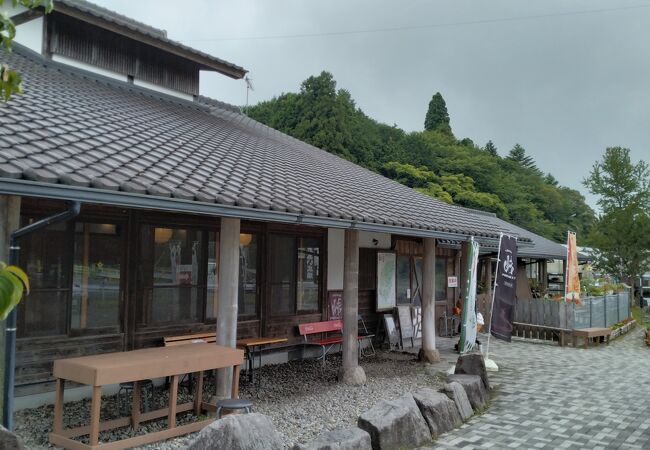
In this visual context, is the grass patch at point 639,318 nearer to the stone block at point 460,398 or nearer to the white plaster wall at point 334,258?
the white plaster wall at point 334,258

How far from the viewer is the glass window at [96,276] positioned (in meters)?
6.70

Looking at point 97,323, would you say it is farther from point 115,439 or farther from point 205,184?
point 205,184

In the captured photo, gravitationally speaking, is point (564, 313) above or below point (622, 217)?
below

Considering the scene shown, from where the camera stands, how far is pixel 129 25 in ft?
32.6

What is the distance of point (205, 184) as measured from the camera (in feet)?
19.0

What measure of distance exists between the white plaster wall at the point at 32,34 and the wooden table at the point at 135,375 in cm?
637

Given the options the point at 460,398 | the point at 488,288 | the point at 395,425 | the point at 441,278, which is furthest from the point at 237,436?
the point at 488,288

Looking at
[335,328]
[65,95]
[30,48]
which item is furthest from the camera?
[335,328]

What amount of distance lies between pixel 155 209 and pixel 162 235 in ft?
8.92

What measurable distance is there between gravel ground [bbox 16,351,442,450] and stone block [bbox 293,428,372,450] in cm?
81

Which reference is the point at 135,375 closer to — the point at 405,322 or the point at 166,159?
the point at 166,159

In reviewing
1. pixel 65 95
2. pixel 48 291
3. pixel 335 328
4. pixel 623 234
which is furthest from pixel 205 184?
pixel 623 234

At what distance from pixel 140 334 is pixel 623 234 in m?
24.3

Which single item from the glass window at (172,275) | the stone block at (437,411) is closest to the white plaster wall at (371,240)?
the glass window at (172,275)
